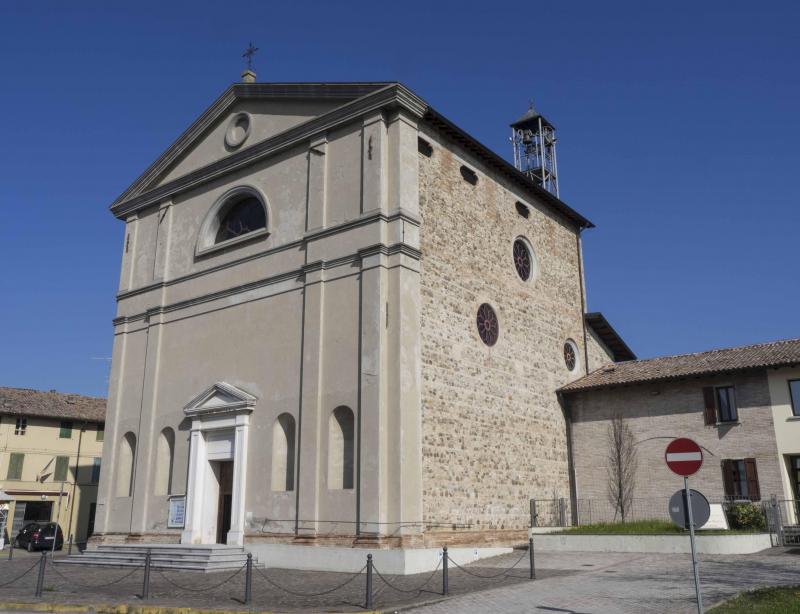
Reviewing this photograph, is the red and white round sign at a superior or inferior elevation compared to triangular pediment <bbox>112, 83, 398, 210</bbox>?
inferior

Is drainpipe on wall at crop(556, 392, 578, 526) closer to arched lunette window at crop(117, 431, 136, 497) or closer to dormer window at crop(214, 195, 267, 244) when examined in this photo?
dormer window at crop(214, 195, 267, 244)

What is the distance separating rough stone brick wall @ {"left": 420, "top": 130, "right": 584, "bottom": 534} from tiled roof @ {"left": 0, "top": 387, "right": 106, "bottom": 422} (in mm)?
28488

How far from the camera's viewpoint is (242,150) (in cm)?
2344

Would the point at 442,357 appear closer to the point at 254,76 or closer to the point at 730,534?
the point at 730,534

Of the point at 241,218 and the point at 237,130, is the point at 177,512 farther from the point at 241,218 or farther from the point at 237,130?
the point at 237,130

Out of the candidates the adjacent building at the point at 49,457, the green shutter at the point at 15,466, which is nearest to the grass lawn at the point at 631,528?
the adjacent building at the point at 49,457

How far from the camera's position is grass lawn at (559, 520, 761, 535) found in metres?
19.2

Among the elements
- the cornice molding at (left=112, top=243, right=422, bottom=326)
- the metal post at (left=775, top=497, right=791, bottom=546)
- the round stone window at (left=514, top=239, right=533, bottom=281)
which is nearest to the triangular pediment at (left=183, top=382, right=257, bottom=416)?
the cornice molding at (left=112, top=243, right=422, bottom=326)

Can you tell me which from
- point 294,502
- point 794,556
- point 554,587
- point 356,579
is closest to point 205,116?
point 294,502

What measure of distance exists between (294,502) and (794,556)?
11.9m

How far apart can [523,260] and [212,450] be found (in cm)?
1176

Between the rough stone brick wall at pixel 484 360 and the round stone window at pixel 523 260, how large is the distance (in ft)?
1.13

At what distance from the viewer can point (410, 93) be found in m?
19.9

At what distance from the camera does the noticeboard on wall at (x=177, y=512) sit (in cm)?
2127
